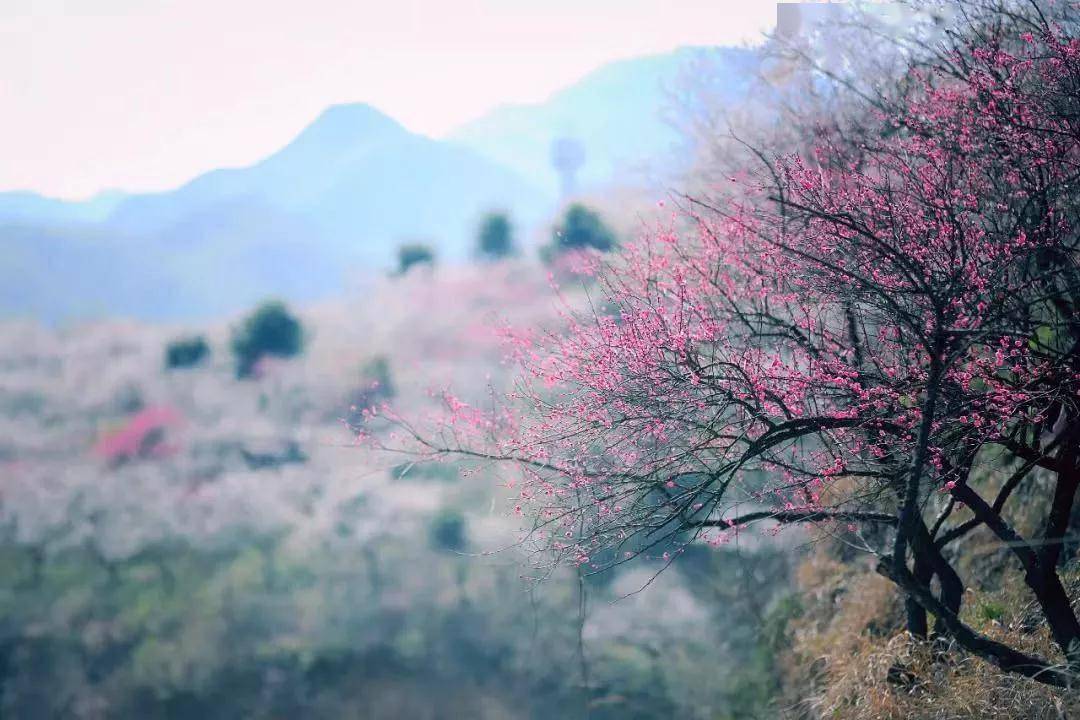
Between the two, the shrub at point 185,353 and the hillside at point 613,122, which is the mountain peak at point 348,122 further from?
the shrub at point 185,353

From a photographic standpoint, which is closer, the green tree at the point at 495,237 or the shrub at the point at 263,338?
the shrub at the point at 263,338

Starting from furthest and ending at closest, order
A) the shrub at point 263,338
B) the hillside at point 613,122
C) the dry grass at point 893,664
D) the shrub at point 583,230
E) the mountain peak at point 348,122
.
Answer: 1. the mountain peak at point 348,122
2. the shrub at point 583,230
3. the hillside at point 613,122
4. the shrub at point 263,338
5. the dry grass at point 893,664

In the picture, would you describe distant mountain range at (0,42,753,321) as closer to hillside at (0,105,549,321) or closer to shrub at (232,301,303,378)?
hillside at (0,105,549,321)

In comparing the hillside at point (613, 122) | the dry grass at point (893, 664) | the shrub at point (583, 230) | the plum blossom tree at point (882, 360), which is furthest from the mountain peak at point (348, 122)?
the plum blossom tree at point (882, 360)

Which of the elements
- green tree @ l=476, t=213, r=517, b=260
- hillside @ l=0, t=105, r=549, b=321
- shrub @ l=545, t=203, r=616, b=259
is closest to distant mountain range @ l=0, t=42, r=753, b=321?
hillside @ l=0, t=105, r=549, b=321

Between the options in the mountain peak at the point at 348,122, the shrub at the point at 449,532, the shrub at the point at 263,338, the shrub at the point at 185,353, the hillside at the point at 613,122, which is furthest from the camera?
the mountain peak at the point at 348,122

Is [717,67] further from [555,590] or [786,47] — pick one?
[555,590]
